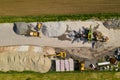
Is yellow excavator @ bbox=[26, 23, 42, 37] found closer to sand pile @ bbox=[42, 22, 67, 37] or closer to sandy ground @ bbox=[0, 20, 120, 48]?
sandy ground @ bbox=[0, 20, 120, 48]

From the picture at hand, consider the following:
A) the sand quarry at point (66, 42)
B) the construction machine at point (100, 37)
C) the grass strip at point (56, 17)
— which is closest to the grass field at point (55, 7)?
the grass strip at point (56, 17)

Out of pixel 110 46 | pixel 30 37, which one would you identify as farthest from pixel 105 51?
pixel 30 37

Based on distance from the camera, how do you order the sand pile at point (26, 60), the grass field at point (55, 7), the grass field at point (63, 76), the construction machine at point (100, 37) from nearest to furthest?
the grass field at point (63, 76) → the sand pile at point (26, 60) → the construction machine at point (100, 37) → the grass field at point (55, 7)

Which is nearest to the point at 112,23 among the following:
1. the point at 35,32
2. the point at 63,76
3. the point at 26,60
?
the point at 63,76

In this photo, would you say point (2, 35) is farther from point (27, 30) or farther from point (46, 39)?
point (46, 39)

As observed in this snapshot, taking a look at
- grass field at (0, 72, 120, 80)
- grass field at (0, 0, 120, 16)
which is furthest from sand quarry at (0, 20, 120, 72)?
grass field at (0, 0, 120, 16)

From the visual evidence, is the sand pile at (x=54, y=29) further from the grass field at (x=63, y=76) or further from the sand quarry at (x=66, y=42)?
the grass field at (x=63, y=76)
